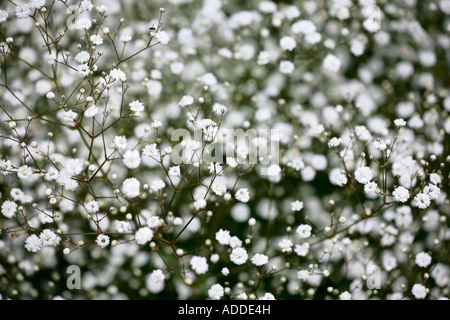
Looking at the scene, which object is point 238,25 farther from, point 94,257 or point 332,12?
point 94,257

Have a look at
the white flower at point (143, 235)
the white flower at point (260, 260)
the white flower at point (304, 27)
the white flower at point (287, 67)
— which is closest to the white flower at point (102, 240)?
the white flower at point (143, 235)

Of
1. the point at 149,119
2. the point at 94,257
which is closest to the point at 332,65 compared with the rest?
the point at 149,119

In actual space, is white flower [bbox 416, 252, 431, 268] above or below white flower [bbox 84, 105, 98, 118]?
below

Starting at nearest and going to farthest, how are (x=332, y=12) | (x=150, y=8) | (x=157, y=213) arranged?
(x=157, y=213), (x=332, y=12), (x=150, y=8)

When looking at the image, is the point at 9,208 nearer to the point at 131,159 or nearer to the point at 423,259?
the point at 131,159

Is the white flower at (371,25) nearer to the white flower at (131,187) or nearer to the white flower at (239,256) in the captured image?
the white flower at (239,256)

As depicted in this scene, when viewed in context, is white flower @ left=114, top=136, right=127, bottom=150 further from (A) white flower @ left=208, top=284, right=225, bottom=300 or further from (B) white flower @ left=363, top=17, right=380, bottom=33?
(B) white flower @ left=363, top=17, right=380, bottom=33

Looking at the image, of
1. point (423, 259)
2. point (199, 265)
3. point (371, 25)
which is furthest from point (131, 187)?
point (371, 25)

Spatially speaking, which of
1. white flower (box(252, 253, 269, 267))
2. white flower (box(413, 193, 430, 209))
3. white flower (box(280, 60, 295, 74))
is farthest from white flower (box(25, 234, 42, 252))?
white flower (box(413, 193, 430, 209))
